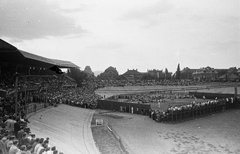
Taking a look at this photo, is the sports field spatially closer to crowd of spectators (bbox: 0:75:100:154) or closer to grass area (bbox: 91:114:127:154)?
grass area (bbox: 91:114:127:154)

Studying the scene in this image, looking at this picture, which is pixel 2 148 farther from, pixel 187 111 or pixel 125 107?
pixel 125 107

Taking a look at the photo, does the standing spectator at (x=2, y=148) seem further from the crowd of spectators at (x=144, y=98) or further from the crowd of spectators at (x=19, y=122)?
the crowd of spectators at (x=144, y=98)

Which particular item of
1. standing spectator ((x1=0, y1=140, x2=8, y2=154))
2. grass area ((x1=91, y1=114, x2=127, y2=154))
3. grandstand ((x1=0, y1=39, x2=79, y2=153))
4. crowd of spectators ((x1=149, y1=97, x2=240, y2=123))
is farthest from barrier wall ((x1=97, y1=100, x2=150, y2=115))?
standing spectator ((x1=0, y1=140, x2=8, y2=154))

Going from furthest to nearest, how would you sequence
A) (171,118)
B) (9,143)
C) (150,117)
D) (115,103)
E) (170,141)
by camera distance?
(115,103) → (150,117) → (171,118) → (170,141) → (9,143)

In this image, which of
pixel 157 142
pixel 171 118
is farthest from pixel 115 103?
pixel 157 142

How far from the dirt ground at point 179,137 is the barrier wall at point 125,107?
15.6 ft

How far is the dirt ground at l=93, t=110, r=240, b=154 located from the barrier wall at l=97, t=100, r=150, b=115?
4.76m

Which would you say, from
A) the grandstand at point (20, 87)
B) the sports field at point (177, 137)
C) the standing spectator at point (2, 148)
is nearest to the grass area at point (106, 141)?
the sports field at point (177, 137)

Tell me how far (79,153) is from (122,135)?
5.75 metres

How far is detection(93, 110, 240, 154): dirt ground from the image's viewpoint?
1360 cm

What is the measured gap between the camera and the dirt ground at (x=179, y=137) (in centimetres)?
1360

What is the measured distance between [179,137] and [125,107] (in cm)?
1388

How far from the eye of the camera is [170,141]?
1548cm

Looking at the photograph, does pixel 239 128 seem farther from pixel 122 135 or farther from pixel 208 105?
pixel 122 135
